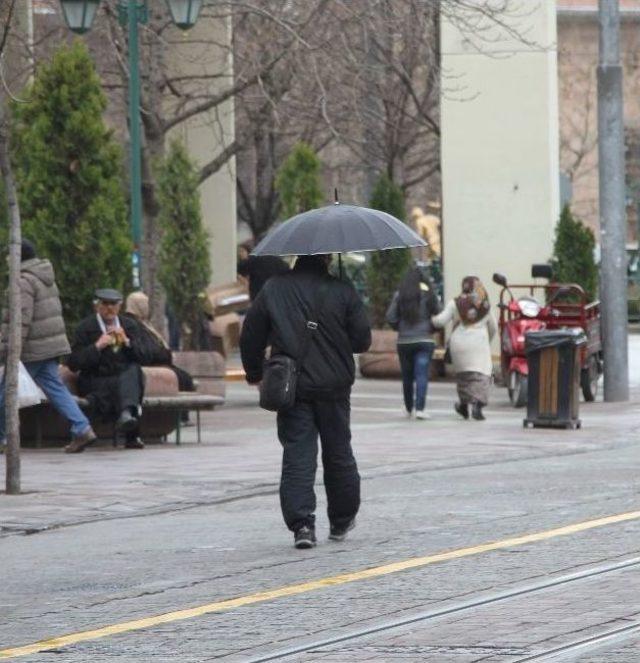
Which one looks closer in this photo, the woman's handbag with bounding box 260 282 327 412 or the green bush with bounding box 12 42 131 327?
the woman's handbag with bounding box 260 282 327 412

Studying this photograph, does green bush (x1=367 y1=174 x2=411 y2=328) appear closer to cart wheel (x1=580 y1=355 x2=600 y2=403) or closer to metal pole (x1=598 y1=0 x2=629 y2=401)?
cart wheel (x1=580 y1=355 x2=600 y2=403)

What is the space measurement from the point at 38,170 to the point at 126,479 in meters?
5.14

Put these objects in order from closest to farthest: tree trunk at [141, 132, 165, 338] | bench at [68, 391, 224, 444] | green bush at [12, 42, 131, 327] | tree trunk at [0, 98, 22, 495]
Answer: tree trunk at [0, 98, 22, 495] < bench at [68, 391, 224, 444] < green bush at [12, 42, 131, 327] < tree trunk at [141, 132, 165, 338]

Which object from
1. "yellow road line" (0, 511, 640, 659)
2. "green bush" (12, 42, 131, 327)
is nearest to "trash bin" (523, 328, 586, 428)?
"green bush" (12, 42, 131, 327)

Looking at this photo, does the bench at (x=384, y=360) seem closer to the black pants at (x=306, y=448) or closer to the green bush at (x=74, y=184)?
the green bush at (x=74, y=184)

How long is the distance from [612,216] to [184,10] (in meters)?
5.24

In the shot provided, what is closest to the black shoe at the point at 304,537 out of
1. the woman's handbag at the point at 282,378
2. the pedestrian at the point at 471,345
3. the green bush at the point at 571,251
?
the woman's handbag at the point at 282,378

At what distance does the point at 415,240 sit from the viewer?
36.0 feet

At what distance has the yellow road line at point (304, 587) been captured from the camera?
809 cm

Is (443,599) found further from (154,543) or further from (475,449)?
(475,449)

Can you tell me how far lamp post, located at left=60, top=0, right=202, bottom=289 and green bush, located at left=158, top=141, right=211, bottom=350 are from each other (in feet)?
26.5

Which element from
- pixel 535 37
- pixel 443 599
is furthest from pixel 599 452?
pixel 535 37

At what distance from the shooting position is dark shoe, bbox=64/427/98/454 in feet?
55.8

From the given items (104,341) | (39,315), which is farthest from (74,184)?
(39,315)
